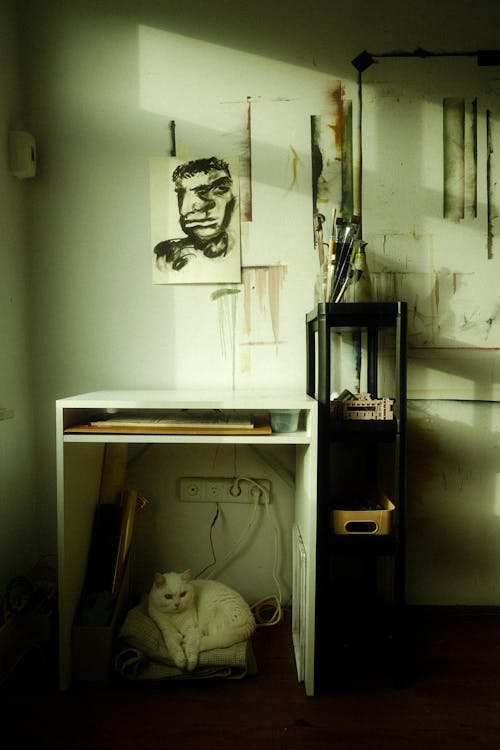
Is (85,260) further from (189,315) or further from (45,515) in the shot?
(45,515)

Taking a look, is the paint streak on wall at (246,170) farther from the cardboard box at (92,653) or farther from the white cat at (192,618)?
the cardboard box at (92,653)

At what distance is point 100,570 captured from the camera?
153 cm

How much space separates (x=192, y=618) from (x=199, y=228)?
1277mm

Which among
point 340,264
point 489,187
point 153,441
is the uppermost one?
point 489,187

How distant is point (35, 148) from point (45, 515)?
1312 mm

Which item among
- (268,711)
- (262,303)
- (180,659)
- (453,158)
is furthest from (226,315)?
(268,711)

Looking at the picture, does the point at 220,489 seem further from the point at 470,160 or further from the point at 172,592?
the point at 470,160

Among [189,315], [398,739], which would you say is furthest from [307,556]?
[189,315]

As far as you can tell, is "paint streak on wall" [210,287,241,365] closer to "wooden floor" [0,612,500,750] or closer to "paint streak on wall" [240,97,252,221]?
"paint streak on wall" [240,97,252,221]

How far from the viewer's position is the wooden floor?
1154 mm

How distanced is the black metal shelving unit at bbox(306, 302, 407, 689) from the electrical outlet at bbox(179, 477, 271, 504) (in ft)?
0.94

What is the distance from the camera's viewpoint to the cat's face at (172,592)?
143 cm

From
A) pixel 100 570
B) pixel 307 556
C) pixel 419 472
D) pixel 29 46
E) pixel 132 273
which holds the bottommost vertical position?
pixel 100 570

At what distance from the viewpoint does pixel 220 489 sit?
1765 millimetres
